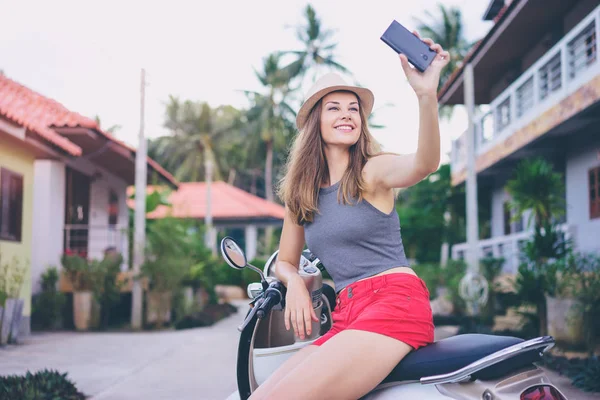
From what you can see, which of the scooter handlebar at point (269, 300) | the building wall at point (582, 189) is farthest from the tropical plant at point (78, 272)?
the scooter handlebar at point (269, 300)

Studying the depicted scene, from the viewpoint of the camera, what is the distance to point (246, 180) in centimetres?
5097

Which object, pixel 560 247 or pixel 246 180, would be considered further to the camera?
pixel 246 180

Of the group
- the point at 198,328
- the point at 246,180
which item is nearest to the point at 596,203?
the point at 198,328

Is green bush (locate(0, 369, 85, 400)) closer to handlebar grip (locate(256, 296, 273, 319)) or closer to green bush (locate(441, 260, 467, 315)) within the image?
handlebar grip (locate(256, 296, 273, 319))

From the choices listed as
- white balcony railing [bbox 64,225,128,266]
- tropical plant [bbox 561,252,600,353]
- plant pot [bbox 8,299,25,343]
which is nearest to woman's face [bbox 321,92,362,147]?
tropical plant [bbox 561,252,600,353]

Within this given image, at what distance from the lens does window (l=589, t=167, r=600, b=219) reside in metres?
13.1

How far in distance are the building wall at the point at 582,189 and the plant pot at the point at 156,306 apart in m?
8.11

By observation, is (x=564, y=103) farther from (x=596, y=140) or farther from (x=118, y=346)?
(x=118, y=346)

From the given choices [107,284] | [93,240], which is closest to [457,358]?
[107,284]

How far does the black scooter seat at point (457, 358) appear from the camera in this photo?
76.8 inches

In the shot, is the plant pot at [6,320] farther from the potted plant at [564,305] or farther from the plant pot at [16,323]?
the potted plant at [564,305]

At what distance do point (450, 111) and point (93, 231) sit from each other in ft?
81.2

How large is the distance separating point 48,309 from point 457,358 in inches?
467

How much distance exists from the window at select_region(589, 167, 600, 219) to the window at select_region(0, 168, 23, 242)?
10413 mm
